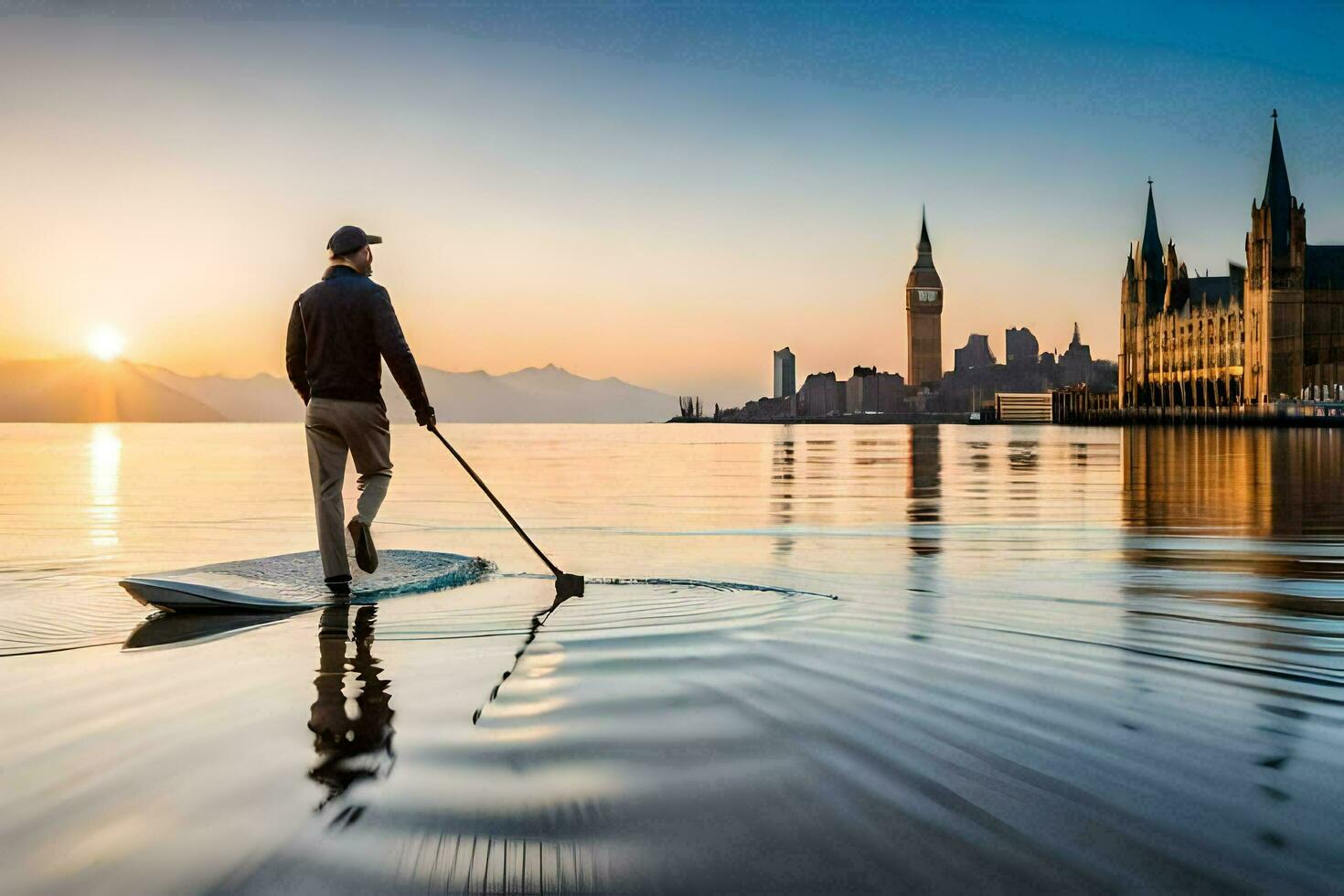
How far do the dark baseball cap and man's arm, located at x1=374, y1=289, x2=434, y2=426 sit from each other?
0.45 metres

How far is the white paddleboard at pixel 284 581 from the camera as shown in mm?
6977

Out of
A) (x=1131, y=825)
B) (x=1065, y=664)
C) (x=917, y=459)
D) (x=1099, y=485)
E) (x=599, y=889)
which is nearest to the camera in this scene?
(x=599, y=889)

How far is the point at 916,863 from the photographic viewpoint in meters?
2.75

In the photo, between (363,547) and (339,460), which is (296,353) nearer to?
(339,460)

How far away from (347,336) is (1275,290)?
136 m

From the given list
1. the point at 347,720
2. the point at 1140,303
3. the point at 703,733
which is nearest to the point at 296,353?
the point at 347,720

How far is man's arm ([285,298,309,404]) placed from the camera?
8.16 metres

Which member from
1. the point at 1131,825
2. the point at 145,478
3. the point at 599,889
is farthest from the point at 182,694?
the point at 145,478

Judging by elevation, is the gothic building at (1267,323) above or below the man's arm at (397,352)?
above

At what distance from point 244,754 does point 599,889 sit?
5.69 feet

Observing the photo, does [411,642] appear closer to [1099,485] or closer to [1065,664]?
[1065,664]

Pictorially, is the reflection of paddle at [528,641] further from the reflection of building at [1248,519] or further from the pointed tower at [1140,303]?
the pointed tower at [1140,303]

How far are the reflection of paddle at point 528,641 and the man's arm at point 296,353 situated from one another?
2698 mm

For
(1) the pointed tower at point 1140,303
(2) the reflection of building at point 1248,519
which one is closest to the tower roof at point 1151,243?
(1) the pointed tower at point 1140,303
